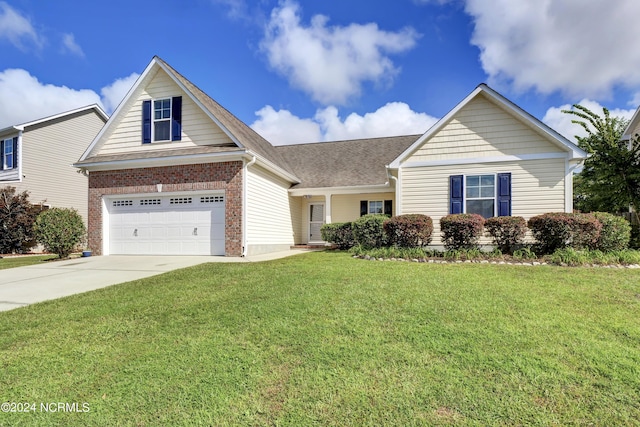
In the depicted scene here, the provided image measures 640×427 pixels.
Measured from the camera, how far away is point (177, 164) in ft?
39.8

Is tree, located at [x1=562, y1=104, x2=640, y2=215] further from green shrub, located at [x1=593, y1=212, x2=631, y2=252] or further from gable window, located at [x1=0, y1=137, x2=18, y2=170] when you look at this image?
gable window, located at [x1=0, y1=137, x2=18, y2=170]

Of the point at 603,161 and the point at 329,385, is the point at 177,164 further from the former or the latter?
the point at 603,161

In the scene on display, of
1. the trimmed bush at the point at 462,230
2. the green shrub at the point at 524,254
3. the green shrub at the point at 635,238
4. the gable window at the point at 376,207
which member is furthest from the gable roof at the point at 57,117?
the green shrub at the point at 635,238

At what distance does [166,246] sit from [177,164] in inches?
122

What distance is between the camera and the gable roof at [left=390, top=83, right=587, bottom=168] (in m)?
10.5

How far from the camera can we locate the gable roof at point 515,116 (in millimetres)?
10523

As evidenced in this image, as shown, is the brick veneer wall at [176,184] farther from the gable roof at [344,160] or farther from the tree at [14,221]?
the tree at [14,221]

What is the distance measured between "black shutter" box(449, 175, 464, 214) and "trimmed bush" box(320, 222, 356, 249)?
159 inches

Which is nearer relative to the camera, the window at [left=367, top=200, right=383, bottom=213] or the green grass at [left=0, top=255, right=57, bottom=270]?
the green grass at [left=0, top=255, right=57, bottom=270]

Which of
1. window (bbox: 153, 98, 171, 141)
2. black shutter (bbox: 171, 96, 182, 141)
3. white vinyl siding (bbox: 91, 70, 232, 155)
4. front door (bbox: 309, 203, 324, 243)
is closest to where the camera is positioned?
white vinyl siding (bbox: 91, 70, 232, 155)

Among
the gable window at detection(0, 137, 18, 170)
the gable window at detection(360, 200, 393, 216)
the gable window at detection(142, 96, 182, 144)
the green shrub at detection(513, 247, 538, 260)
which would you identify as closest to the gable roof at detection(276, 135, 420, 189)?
the gable window at detection(360, 200, 393, 216)

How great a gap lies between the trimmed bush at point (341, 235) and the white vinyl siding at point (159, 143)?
18.3 feet

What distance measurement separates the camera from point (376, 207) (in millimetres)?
16484

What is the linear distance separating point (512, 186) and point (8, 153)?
24443 mm
